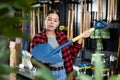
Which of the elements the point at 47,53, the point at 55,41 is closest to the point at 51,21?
the point at 55,41

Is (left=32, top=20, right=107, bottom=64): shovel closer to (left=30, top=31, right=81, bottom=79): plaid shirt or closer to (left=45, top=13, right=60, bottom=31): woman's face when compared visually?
(left=30, top=31, right=81, bottom=79): plaid shirt

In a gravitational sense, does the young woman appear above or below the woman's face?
below

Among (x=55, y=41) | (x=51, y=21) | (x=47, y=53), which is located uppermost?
(x=51, y=21)

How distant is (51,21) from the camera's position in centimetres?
281

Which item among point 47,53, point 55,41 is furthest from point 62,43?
point 47,53

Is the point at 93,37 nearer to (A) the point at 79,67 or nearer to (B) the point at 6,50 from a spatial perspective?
(A) the point at 79,67

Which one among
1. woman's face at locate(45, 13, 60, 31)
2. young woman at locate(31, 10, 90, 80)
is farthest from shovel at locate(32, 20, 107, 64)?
woman's face at locate(45, 13, 60, 31)

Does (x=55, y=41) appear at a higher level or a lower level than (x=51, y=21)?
lower

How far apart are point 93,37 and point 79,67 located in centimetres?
44

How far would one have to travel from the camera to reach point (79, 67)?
3619mm

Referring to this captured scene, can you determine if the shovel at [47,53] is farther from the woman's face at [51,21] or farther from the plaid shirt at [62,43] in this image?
the woman's face at [51,21]

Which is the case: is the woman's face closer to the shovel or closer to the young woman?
the young woman

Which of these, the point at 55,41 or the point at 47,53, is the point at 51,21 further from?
the point at 47,53

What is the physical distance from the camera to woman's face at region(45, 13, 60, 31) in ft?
9.17
